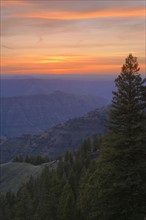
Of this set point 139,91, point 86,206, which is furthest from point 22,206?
point 139,91

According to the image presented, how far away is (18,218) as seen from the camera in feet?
212

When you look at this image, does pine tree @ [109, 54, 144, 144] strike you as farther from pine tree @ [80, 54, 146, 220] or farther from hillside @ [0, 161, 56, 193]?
Result: hillside @ [0, 161, 56, 193]

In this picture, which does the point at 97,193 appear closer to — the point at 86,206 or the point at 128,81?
the point at 128,81

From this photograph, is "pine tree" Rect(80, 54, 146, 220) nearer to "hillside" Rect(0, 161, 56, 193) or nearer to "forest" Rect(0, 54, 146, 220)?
"forest" Rect(0, 54, 146, 220)

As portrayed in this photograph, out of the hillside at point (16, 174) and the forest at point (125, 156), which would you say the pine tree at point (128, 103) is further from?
the hillside at point (16, 174)

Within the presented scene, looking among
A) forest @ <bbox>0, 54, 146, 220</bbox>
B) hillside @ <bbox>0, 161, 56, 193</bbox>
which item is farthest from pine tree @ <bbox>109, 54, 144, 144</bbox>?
hillside @ <bbox>0, 161, 56, 193</bbox>

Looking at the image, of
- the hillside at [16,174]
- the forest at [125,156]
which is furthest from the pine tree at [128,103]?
the hillside at [16,174]

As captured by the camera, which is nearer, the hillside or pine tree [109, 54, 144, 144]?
pine tree [109, 54, 144, 144]

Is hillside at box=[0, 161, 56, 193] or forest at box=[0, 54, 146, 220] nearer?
forest at box=[0, 54, 146, 220]

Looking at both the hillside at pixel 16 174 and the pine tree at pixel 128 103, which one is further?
the hillside at pixel 16 174

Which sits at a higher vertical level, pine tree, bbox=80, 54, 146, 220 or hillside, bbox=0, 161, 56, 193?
pine tree, bbox=80, 54, 146, 220

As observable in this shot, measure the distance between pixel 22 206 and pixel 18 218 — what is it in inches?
118

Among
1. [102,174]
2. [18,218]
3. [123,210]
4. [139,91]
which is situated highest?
[139,91]

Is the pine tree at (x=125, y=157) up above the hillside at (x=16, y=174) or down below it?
above
